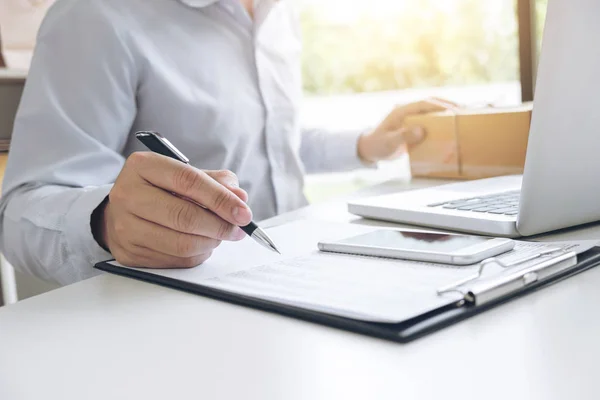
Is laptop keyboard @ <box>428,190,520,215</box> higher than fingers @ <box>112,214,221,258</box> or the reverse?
the reverse

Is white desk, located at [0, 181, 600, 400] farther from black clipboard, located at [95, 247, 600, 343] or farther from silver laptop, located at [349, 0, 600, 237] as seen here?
silver laptop, located at [349, 0, 600, 237]

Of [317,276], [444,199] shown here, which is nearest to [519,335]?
[317,276]

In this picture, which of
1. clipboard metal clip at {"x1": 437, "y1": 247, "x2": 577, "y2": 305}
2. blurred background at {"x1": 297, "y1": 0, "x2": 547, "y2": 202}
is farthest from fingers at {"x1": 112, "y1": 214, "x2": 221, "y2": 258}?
blurred background at {"x1": 297, "y1": 0, "x2": 547, "y2": 202}

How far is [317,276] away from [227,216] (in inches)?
4.1

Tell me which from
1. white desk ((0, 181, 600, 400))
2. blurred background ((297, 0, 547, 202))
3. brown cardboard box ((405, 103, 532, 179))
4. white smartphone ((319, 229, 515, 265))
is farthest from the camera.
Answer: blurred background ((297, 0, 547, 202))

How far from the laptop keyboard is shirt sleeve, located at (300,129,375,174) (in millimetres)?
568

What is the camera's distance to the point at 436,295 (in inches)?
16.8

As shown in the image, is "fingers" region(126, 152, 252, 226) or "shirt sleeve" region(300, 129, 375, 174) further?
"shirt sleeve" region(300, 129, 375, 174)

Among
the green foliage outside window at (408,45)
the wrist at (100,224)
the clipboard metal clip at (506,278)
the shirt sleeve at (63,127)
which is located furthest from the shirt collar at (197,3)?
the green foliage outside window at (408,45)

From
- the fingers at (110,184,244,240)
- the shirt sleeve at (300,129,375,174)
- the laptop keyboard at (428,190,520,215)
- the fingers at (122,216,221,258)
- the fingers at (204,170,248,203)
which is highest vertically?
the fingers at (204,170,248,203)

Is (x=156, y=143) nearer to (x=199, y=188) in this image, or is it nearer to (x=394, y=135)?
(x=199, y=188)

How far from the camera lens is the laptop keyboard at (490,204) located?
677 mm

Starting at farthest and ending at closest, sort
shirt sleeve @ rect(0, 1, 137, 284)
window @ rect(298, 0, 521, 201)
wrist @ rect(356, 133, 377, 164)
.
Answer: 1. window @ rect(298, 0, 521, 201)
2. wrist @ rect(356, 133, 377, 164)
3. shirt sleeve @ rect(0, 1, 137, 284)

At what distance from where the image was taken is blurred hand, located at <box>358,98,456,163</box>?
1120 millimetres
